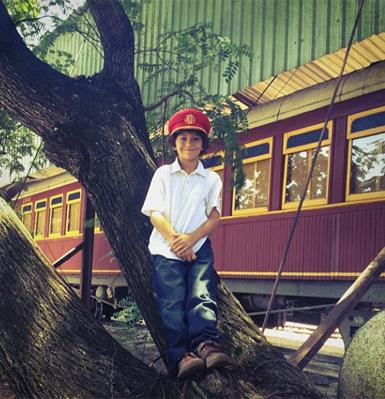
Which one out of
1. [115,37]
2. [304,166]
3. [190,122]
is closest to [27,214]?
[304,166]

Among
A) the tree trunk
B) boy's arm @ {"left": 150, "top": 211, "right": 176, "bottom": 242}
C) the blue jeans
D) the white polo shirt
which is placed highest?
the white polo shirt

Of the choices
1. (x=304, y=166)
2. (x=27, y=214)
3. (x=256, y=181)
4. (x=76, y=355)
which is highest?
(x=304, y=166)

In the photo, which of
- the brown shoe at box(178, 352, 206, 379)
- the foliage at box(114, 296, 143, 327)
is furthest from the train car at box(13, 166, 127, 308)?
the brown shoe at box(178, 352, 206, 379)

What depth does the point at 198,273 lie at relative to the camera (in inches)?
99.3

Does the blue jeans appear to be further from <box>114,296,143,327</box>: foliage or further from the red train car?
the red train car

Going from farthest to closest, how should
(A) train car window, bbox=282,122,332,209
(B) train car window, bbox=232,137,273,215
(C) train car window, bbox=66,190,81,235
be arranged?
1. (C) train car window, bbox=66,190,81,235
2. (B) train car window, bbox=232,137,273,215
3. (A) train car window, bbox=282,122,332,209

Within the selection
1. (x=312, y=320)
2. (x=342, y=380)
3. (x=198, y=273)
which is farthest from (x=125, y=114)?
(x=312, y=320)

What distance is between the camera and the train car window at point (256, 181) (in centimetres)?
905

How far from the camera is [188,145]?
2695 millimetres

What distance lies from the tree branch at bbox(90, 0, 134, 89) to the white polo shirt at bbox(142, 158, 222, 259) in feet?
3.56

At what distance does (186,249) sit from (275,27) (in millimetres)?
6557

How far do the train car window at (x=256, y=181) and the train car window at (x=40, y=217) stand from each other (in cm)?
932

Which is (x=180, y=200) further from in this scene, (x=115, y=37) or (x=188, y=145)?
(x=115, y=37)

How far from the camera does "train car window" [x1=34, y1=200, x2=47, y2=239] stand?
17.4 meters
